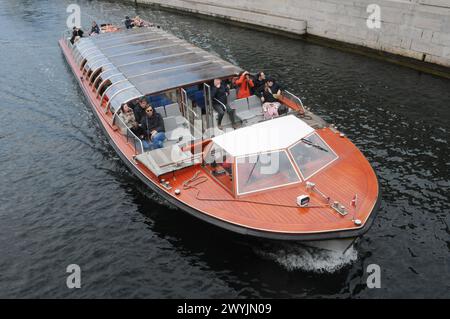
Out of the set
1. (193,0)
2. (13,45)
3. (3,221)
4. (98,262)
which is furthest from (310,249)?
(193,0)

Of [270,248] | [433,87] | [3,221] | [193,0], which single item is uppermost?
[193,0]

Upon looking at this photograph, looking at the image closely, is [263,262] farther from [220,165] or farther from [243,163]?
[220,165]

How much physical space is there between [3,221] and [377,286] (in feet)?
42.3

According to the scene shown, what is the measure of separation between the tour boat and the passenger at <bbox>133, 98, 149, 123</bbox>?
559mm

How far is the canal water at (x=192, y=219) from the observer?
37.3 ft

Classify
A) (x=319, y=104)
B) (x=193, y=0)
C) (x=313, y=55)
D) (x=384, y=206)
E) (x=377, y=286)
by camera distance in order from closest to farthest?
(x=377, y=286), (x=384, y=206), (x=319, y=104), (x=313, y=55), (x=193, y=0)

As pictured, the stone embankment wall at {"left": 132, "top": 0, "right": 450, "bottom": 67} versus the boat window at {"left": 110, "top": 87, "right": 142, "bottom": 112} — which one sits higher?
the stone embankment wall at {"left": 132, "top": 0, "right": 450, "bottom": 67}

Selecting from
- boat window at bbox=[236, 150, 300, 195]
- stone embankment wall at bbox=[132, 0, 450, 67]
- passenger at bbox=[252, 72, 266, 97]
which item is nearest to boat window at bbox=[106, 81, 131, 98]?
passenger at bbox=[252, 72, 266, 97]

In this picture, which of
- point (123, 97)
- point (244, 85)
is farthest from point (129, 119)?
point (244, 85)

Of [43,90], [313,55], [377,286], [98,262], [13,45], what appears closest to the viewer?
[377,286]

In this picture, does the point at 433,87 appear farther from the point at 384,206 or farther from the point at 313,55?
Answer: the point at 384,206

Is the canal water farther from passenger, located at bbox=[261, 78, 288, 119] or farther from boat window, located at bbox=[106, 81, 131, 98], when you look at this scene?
passenger, located at bbox=[261, 78, 288, 119]

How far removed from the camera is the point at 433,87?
23.1 metres

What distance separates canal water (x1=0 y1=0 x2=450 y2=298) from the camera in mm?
11383
